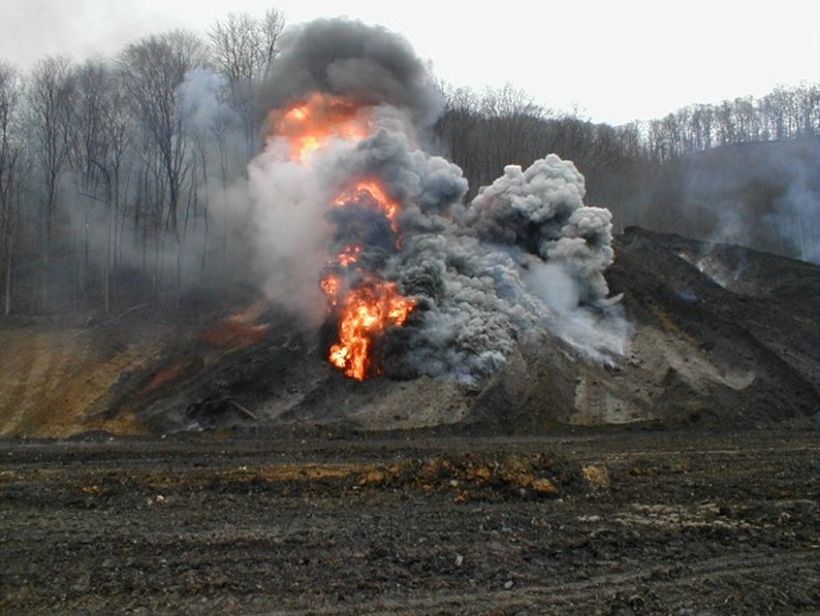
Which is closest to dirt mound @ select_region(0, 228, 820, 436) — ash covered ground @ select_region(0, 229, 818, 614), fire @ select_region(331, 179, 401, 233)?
ash covered ground @ select_region(0, 229, 818, 614)

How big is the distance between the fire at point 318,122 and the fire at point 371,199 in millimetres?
3814

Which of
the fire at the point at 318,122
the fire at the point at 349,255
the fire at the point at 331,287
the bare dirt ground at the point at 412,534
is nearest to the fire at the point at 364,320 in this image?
the fire at the point at 331,287

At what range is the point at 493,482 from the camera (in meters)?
11.6

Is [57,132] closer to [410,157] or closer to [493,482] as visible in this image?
Result: [410,157]

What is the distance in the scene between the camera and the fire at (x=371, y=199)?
2641cm

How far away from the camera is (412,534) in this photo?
9.19m

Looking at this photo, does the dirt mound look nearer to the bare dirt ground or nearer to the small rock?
the bare dirt ground

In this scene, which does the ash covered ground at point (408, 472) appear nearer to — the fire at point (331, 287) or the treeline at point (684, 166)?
the fire at point (331, 287)

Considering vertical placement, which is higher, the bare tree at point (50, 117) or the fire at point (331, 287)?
the bare tree at point (50, 117)

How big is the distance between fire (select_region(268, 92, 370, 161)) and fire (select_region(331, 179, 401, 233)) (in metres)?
3.81

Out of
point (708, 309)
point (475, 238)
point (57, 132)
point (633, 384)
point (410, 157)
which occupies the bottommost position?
point (633, 384)

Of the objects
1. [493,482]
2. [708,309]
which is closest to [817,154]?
[708,309]

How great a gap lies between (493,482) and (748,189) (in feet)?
175

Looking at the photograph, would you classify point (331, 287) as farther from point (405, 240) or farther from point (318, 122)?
point (318, 122)
